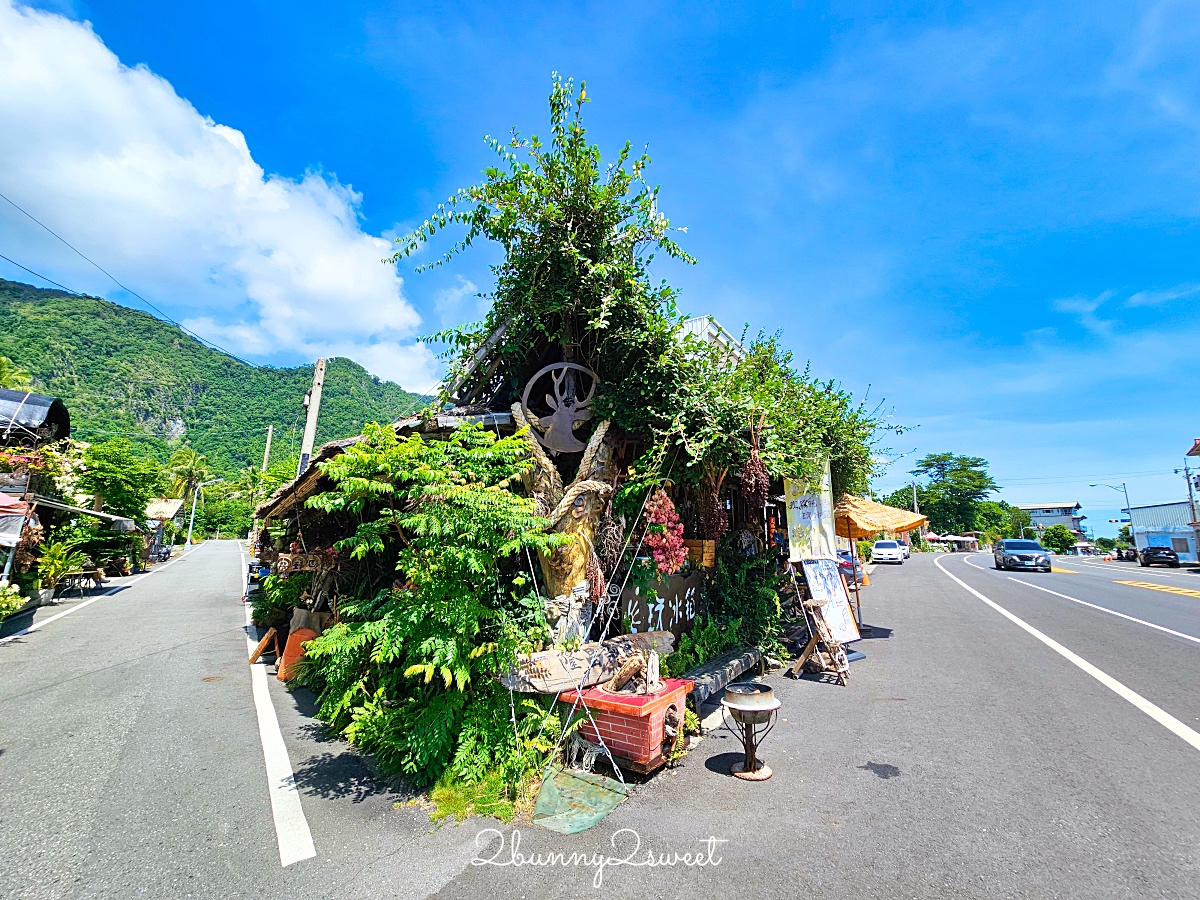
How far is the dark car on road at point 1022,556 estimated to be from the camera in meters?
27.2

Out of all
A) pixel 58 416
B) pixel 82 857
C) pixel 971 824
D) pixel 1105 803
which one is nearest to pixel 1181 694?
pixel 1105 803

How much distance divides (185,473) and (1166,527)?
304ft

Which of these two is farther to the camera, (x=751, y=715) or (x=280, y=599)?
(x=280, y=599)

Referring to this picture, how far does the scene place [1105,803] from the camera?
4.12 meters

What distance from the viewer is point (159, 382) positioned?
74312mm

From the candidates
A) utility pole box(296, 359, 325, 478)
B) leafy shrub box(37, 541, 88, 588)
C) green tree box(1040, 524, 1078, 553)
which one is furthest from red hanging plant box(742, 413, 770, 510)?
green tree box(1040, 524, 1078, 553)

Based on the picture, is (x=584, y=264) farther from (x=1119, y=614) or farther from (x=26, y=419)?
(x=26, y=419)

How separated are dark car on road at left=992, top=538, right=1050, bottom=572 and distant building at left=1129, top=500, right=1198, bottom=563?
13.5m

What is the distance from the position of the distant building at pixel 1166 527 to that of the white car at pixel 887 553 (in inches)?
631

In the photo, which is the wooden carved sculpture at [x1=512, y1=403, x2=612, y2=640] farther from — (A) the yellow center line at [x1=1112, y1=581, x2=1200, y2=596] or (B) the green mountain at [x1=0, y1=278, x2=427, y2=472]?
(B) the green mountain at [x1=0, y1=278, x2=427, y2=472]

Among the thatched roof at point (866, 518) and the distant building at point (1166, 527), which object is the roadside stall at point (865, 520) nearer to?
the thatched roof at point (866, 518)

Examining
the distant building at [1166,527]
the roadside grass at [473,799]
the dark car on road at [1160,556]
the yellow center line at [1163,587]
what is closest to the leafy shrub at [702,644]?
the roadside grass at [473,799]

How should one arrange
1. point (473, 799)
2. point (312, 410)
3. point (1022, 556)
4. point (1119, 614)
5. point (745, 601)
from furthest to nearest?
point (1022, 556), point (312, 410), point (1119, 614), point (745, 601), point (473, 799)

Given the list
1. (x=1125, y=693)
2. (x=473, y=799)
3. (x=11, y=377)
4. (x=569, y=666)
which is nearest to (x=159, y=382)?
(x=11, y=377)
